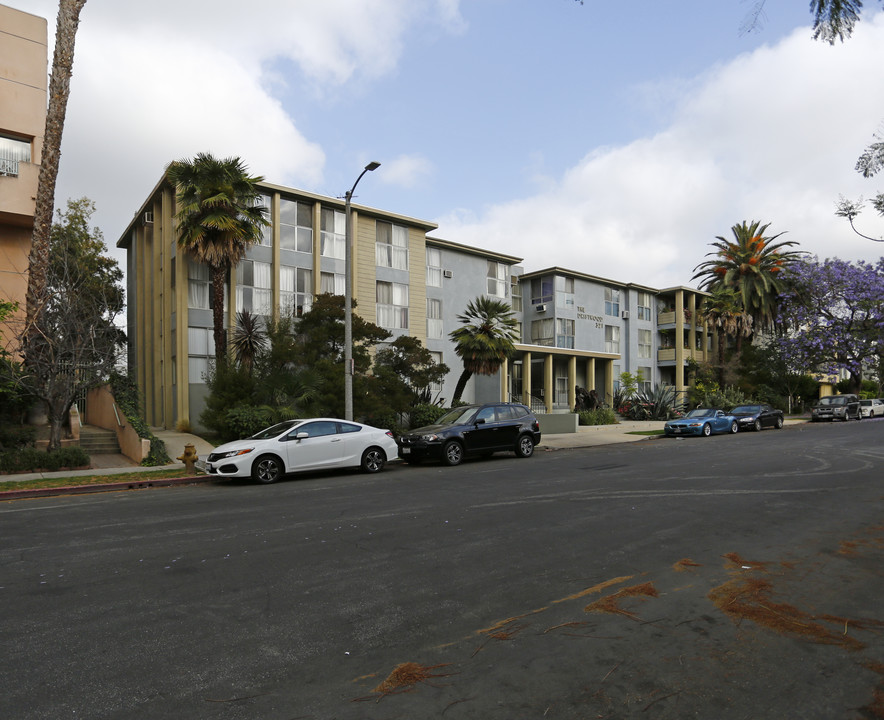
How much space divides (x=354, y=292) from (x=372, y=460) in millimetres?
14673

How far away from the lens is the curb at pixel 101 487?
40.2 ft

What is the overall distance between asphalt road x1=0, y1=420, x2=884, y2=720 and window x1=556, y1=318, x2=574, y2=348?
104 feet

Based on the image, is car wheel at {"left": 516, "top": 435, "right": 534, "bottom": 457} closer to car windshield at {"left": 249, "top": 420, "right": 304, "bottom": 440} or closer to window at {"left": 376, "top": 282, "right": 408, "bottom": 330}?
car windshield at {"left": 249, "top": 420, "right": 304, "bottom": 440}

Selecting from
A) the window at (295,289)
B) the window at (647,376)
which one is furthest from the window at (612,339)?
the window at (295,289)

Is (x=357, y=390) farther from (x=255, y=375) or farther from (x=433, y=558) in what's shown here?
(x=433, y=558)

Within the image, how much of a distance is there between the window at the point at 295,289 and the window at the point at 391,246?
3.81 m

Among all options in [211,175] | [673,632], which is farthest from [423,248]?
[673,632]


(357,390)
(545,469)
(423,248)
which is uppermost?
(423,248)

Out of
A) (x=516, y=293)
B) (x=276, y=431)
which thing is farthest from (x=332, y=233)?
(x=516, y=293)

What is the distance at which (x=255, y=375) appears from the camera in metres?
21.2

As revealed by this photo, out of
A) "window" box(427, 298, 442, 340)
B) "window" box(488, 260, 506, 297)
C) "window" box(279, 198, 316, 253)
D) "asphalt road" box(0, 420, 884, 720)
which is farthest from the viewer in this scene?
"window" box(488, 260, 506, 297)

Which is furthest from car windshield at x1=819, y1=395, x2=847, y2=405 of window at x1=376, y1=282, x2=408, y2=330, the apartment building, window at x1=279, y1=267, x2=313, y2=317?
window at x1=279, y1=267, x2=313, y2=317

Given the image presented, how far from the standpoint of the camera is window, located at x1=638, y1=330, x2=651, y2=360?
4884 cm

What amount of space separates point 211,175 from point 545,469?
16.7 meters
